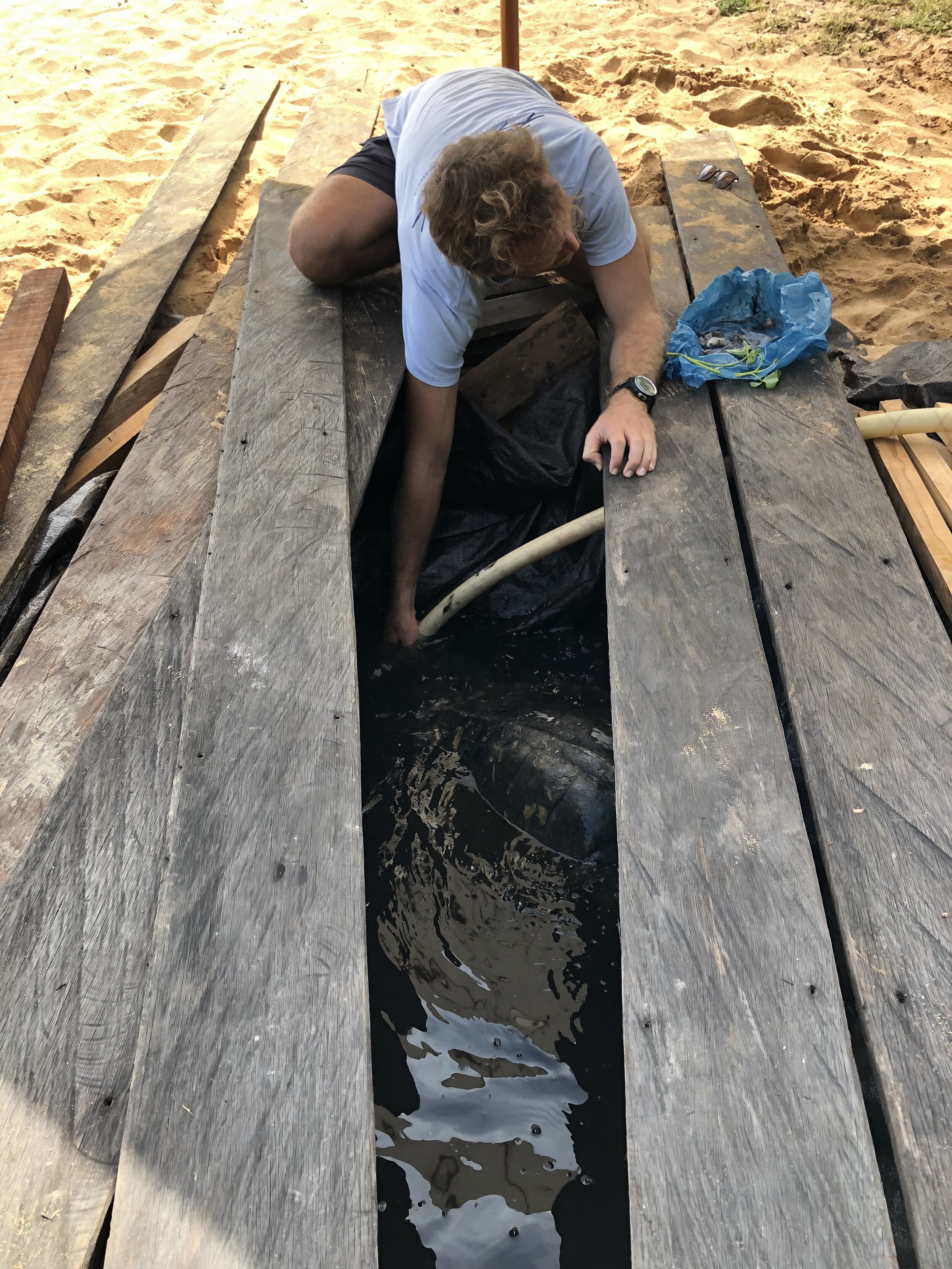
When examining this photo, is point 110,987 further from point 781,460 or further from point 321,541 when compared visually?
point 781,460

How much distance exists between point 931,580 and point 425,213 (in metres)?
1.44

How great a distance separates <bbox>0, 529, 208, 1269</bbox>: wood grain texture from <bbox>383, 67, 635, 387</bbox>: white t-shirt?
102 cm

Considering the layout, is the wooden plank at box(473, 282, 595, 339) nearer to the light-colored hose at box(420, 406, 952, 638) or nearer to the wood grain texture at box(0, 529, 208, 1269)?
the light-colored hose at box(420, 406, 952, 638)

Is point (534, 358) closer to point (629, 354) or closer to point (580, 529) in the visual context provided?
point (629, 354)

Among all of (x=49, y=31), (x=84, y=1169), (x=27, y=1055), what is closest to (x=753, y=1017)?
(x=84, y=1169)

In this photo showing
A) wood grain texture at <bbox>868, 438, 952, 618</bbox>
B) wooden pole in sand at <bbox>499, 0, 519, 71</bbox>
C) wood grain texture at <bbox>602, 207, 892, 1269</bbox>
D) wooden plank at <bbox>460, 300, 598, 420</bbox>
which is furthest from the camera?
wooden pole in sand at <bbox>499, 0, 519, 71</bbox>

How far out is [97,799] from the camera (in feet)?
5.67

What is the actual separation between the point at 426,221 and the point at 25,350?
1.39m

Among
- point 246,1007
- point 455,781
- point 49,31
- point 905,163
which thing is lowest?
point 455,781

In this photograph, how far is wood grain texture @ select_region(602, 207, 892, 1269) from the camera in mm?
1169

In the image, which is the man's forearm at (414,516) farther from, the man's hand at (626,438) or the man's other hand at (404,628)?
the man's hand at (626,438)

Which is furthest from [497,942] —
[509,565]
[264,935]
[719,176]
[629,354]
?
[719,176]

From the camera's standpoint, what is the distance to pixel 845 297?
11.3 feet

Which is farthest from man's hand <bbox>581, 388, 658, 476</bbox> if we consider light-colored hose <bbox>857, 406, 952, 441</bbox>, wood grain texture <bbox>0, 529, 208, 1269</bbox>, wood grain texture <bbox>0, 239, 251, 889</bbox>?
wood grain texture <bbox>0, 529, 208, 1269</bbox>
